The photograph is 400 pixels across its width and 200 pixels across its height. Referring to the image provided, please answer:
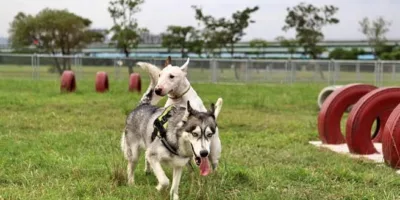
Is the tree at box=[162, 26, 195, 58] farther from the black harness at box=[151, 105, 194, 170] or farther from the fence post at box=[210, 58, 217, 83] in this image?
the black harness at box=[151, 105, 194, 170]

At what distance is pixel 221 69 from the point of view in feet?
93.5

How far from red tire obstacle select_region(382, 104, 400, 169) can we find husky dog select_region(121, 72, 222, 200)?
272 cm

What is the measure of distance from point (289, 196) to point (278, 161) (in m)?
2.28

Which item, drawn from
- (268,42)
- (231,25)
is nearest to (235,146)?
(231,25)

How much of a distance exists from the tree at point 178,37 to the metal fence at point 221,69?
20.0 m

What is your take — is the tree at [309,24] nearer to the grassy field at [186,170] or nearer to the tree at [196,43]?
the tree at [196,43]

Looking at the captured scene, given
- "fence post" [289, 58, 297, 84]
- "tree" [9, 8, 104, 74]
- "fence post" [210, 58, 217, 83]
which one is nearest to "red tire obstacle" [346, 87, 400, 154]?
"fence post" [210, 58, 217, 83]

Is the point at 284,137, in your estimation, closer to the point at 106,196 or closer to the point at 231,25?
the point at 106,196

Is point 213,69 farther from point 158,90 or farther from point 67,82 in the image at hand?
point 158,90

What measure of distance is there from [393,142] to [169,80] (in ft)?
9.73

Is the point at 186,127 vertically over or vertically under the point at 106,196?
over

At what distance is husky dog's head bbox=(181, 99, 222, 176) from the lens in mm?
4301

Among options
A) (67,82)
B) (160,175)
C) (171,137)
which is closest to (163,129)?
(171,137)

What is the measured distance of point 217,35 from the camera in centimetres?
4703
